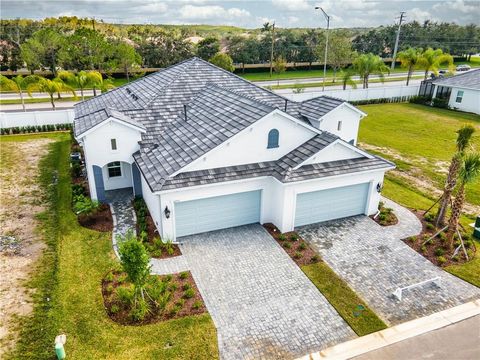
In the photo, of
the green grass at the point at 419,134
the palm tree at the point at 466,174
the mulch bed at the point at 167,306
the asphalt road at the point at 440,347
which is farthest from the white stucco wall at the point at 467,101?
the mulch bed at the point at 167,306

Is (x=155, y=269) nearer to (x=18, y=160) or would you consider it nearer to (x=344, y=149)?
(x=344, y=149)

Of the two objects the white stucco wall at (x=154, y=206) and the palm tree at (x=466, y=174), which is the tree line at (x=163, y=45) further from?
the palm tree at (x=466, y=174)

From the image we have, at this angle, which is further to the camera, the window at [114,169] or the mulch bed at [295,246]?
the window at [114,169]

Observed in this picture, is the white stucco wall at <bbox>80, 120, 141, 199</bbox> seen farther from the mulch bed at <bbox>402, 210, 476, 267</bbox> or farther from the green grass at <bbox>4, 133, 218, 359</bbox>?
the mulch bed at <bbox>402, 210, 476, 267</bbox>

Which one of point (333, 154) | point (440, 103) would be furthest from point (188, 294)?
point (440, 103)

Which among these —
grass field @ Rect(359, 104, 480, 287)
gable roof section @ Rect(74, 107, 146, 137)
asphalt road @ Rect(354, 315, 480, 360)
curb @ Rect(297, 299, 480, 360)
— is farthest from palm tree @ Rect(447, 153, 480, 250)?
gable roof section @ Rect(74, 107, 146, 137)
